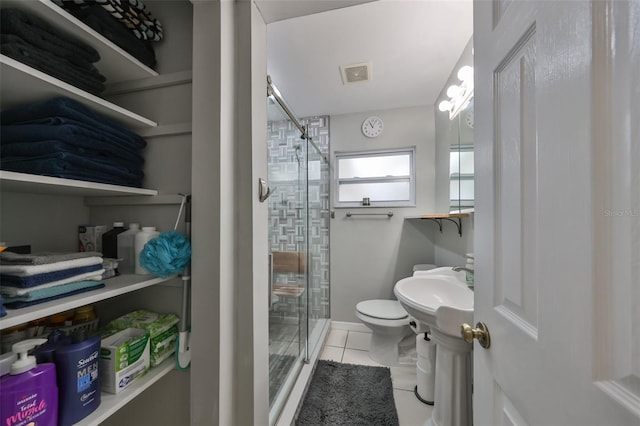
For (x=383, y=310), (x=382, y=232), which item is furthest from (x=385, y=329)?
(x=382, y=232)

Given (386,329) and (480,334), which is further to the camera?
(386,329)

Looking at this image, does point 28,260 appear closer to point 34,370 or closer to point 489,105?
point 34,370

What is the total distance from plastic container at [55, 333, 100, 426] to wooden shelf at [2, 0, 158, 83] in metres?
0.85

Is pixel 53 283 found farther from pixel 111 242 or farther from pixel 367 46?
pixel 367 46

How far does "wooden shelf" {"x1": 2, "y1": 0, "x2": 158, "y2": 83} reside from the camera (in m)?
0.59

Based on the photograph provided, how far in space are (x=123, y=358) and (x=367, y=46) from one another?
6.61ft

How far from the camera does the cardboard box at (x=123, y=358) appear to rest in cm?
67

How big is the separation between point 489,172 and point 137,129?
48.2 inches

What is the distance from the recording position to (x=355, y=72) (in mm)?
1863

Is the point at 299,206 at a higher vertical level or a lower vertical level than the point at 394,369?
higher

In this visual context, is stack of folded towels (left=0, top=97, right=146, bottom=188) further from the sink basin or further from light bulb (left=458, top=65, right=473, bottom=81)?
light bulb (left=458, top=65, right=473, bottom=81)

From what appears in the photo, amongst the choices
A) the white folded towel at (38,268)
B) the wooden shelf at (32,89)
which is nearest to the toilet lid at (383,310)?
the white folded towel at (38,268)

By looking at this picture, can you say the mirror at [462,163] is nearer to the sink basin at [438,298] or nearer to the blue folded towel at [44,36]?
the sink basin at [438,298]

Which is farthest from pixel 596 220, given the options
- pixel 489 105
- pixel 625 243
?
pixel 489 105
